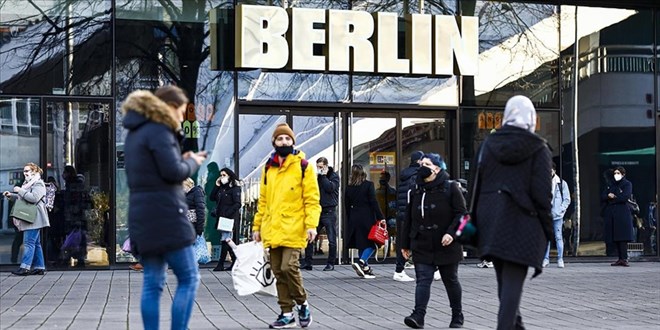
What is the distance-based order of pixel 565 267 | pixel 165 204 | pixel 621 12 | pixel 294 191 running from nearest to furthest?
pixel 165 204
pixel 294 191
pixel 565 267
pixel 621 12

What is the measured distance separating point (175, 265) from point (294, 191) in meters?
2.78

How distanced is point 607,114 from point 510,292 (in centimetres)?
1463

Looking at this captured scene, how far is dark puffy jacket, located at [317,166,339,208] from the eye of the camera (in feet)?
60.3

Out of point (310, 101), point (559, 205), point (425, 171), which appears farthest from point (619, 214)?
point (425, 171)

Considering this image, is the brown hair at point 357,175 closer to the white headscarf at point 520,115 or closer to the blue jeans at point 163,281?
the white headscarf at point 520,115

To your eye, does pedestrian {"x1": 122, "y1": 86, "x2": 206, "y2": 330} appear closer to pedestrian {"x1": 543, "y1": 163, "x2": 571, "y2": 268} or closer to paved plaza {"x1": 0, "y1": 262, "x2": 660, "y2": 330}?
paved plaza {"x1": 0, "y1": 262, "x2": 660, "y2": 330}

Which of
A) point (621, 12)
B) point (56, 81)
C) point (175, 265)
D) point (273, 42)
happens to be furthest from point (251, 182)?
point (175, 265)

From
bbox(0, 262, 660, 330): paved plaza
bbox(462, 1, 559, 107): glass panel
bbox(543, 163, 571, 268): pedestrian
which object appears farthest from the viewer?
bbox(462, 1, 559, 107): glass panel

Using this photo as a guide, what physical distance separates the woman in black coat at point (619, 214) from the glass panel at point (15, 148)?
9.96m

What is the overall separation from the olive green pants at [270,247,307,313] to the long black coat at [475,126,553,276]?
2.78m

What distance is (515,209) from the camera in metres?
8.04

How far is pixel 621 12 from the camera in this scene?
2217 centimetres

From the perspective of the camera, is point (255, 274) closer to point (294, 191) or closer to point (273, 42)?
point (294, 191)

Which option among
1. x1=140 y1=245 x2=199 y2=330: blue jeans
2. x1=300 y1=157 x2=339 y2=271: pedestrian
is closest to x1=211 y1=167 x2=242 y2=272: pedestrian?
x1=300 y1=157 x2=339 y2=271: pedestrian
